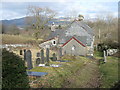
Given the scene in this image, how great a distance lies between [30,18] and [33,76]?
34381 millimetres

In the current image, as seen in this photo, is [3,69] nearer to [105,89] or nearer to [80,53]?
[105,89]

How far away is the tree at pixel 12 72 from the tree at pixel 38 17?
3636cm

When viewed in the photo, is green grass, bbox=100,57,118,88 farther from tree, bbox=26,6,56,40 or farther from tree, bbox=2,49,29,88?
tree, bbox=26,6,56,40

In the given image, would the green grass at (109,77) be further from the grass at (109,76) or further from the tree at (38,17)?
the tree at (38,17)

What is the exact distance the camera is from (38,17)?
42.5 metres

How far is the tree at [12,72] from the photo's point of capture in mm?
5355

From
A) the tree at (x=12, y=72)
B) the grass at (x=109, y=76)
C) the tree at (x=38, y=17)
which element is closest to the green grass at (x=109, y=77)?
the grass at (x=109, y=76)

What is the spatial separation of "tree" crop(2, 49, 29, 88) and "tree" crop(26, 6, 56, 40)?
3636 centimetres

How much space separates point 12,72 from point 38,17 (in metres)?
38.3

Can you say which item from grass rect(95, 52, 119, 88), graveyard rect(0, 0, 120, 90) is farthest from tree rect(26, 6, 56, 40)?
grass rect(95, 52, 119, 88)

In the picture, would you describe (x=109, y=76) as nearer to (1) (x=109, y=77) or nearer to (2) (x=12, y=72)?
(1) (x=109, y=77)

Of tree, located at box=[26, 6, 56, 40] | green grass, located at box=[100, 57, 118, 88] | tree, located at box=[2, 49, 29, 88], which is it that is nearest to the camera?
tree, located at box=[2, 49, 29, 88]

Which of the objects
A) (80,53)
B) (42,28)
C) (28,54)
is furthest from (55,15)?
(28,54)

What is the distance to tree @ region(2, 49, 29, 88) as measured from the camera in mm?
5355
